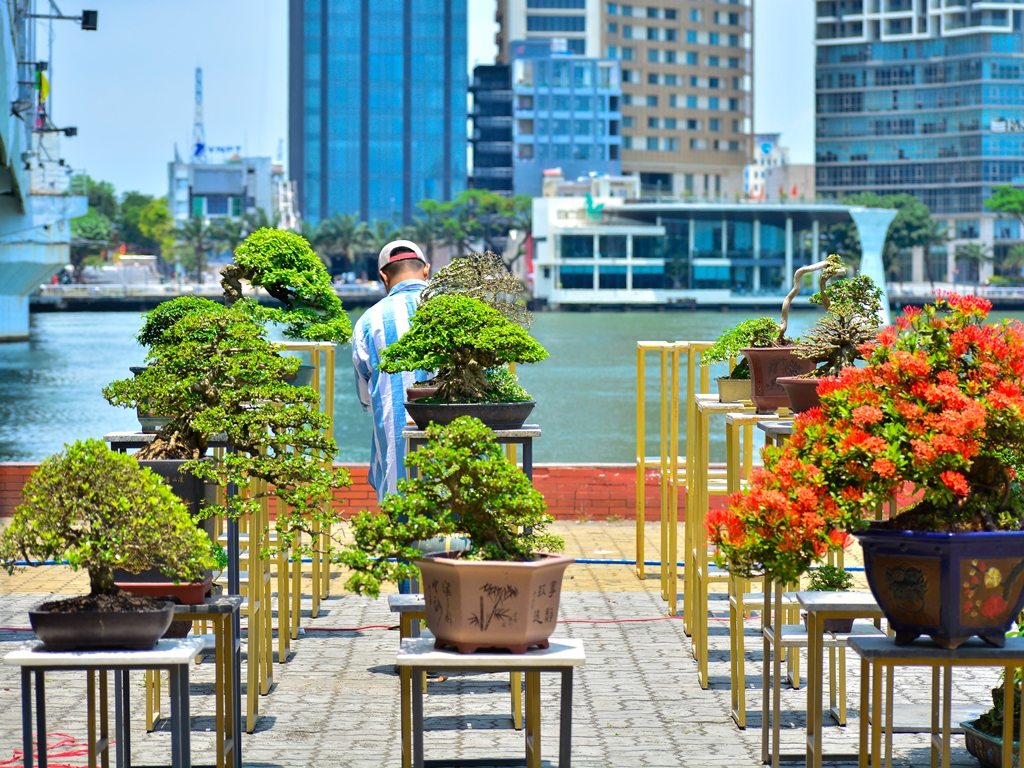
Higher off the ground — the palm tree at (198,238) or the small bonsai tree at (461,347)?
the palm tree at (198,238)

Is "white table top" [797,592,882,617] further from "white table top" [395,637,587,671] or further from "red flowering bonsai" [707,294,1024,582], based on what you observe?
"white table top" [395,637,587,671]

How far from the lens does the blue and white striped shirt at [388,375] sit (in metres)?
6.14

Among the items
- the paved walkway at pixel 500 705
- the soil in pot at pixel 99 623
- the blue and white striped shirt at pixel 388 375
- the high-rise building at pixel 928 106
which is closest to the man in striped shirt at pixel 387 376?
the blue and white striped shirt at pixel 388 375

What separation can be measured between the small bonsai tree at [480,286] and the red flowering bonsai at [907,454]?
7.33 feet

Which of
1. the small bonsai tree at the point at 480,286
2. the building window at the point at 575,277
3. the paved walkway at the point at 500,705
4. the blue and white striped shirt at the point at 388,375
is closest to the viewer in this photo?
the paved walkway at the point at 500,705

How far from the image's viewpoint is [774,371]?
219 inches

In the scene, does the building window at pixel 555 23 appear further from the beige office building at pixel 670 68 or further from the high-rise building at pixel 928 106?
the high-rise building at pixel 928 106

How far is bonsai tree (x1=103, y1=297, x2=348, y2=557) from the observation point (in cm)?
417

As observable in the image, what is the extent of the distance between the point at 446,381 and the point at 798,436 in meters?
1.70

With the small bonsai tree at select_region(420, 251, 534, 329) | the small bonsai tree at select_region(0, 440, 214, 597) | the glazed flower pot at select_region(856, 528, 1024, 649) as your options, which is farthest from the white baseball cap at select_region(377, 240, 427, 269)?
the glazed flower pot at select_region(856, 528, 1024, 649)

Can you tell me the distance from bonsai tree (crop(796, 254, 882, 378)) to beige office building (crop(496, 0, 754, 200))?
107 m

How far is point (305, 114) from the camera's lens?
123812mm

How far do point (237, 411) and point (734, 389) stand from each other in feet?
7.63

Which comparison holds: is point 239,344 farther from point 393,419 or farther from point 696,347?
point 696,347
